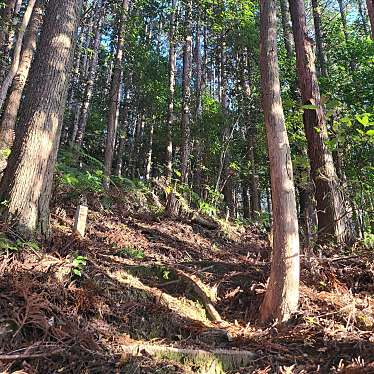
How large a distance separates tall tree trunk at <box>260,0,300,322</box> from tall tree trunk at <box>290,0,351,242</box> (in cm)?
118

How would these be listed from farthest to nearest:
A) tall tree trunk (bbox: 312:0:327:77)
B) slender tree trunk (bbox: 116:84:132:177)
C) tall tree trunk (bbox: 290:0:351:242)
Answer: slender tree trunk (bbox: 116:84:132:177), tall tree trunk (bbox: 312:0:327:77), tall tree trunk (bbox: 290:0:351:242)

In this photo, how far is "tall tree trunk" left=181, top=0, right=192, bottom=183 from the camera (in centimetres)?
1202

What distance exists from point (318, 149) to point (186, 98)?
19.3 ft

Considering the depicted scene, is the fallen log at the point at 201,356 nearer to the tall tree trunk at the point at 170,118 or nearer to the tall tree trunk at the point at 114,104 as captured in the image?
the tall tree trunk at the point at 170,118

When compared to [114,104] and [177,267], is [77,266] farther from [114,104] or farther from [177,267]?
[114,104]

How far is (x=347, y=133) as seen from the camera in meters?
6.65

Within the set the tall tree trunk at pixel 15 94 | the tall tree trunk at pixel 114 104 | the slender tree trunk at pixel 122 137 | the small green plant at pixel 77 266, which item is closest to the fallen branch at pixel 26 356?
the small green plant at pixel 77 266

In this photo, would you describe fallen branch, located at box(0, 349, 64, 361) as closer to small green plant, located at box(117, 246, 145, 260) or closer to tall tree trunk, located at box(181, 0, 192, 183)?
small green plant, located at box(117, 246, 145, 260)

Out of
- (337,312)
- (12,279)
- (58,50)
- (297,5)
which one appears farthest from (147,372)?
(297,5)

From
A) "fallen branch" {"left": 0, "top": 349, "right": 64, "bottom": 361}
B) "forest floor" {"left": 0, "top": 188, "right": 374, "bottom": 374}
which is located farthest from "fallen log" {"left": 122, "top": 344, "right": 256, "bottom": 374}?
"fallen branch" {"left": 0, "top": 349, "right": 64, "bottom": 361}

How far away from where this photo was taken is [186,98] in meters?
12.4

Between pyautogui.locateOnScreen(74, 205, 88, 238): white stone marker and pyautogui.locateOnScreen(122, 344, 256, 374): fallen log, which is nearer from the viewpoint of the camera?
pyautogui.locateOnScreen(122, 344, 256, 374): fallen log

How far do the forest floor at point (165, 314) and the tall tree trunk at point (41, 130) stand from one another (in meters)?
0.39

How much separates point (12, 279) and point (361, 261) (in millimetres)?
4471
